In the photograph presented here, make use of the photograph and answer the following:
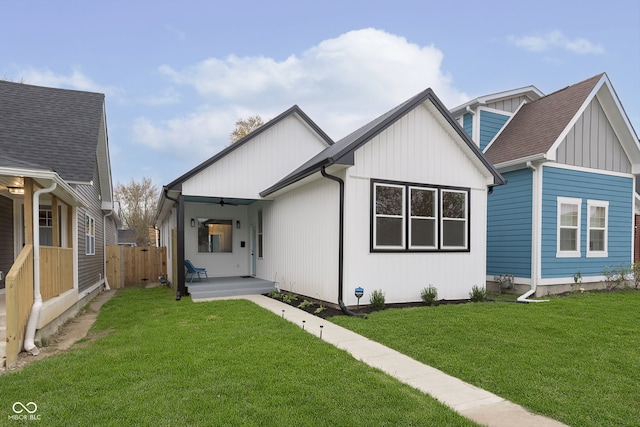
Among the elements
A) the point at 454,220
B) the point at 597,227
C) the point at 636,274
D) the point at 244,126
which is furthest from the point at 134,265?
the point at 636,274

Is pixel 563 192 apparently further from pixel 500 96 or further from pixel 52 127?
pixel 52 127

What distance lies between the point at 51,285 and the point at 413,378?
615cm

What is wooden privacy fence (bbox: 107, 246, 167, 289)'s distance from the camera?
1435cm

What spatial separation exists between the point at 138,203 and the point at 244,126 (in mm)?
13370

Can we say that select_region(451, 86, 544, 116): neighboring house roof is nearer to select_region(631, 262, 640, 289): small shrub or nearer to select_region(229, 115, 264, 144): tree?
select_region(631, 262, 640, 289): small shrub

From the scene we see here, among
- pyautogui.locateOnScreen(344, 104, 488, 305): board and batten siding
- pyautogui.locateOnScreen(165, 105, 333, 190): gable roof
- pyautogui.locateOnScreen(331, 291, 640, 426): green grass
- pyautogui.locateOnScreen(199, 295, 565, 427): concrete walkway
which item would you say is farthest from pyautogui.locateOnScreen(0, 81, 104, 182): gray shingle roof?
pyautogui.locateOnScreen(331, 291, 640, 426): green grass

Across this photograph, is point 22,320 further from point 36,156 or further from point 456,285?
point 456,285

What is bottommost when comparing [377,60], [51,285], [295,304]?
[295,304]

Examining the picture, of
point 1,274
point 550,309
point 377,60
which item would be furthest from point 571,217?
point 1,274

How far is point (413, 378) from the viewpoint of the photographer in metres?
4.09

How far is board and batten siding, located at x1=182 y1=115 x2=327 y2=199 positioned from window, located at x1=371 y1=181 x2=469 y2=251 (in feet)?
14.1

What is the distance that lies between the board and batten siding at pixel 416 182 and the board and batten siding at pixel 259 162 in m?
4.15

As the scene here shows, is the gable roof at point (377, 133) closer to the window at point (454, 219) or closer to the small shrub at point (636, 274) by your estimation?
the window at point (454, 219)

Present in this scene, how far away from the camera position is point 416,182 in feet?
28.2
